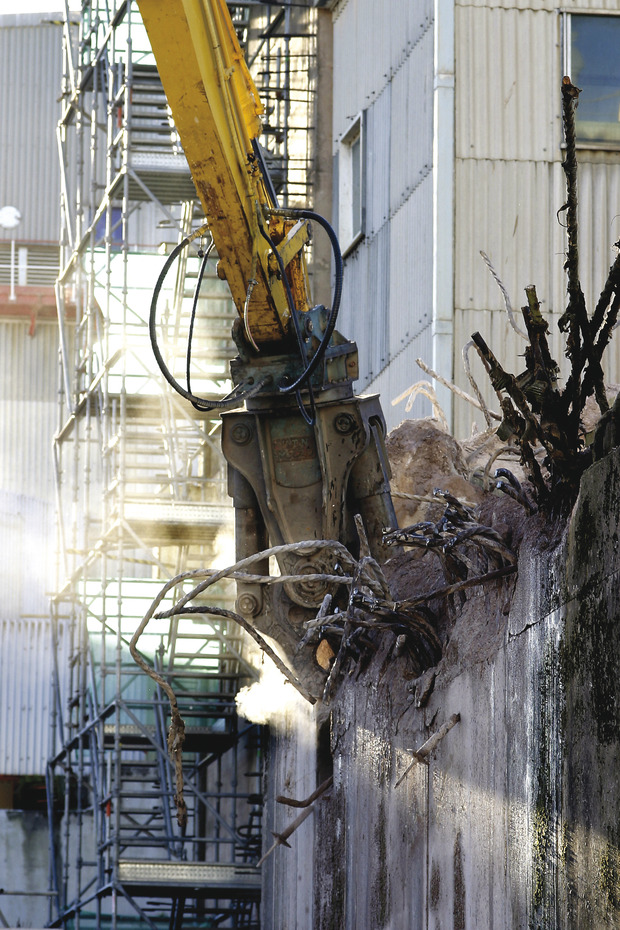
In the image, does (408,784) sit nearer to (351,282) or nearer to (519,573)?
(519,573)

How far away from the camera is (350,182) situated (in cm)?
1695

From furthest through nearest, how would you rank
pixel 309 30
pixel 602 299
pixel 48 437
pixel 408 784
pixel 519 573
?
1. pixel 48 437
2. pixel 309 30
3. pixel 408 784
4. pixel 519 573
5. pixel 602 299

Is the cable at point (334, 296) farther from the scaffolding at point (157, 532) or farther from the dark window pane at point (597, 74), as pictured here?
the scaffolding at point (157, 532)

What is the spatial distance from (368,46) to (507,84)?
10.5ft

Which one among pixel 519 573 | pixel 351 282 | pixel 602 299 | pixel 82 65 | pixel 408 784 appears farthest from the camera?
pixel 82 65

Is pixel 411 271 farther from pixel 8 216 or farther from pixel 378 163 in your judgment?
pixel 8 216

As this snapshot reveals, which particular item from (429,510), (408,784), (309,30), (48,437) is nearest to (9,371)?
(48,437)

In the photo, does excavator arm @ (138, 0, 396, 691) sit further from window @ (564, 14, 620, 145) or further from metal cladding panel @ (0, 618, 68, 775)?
metal cladding panel @ (0, 618, 68, 775)

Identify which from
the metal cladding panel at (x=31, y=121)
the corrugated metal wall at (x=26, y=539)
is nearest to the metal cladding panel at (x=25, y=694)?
the corrugated metal wall at (x=26, y=539)

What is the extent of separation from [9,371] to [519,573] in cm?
3274

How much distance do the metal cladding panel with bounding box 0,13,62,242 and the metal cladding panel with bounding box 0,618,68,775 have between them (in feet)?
35.7

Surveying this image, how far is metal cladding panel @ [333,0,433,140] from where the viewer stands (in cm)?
1407

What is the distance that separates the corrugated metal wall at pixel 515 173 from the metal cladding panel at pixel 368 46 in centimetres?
72

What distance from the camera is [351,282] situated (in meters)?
16.0
